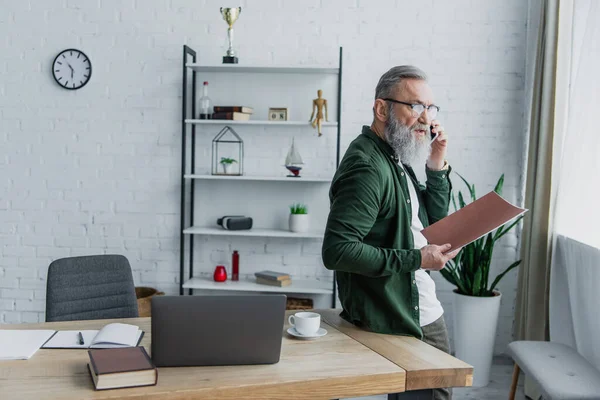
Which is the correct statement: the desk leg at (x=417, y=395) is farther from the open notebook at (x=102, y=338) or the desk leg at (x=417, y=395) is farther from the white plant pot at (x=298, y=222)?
the white plant pot at (x=298, y=222)

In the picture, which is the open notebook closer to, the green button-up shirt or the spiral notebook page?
the spiral notebook page

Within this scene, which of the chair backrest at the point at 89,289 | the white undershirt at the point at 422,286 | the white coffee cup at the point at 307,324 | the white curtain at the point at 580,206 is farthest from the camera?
the white curtain at the point at 580,206

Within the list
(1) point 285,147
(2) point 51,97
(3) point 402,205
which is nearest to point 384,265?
(3) point 402,205

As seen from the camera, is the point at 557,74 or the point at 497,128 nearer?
the point at 557,74

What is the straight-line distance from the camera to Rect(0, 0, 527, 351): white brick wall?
4.11 m

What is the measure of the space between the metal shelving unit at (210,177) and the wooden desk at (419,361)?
194 cm

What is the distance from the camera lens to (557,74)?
3352 mm

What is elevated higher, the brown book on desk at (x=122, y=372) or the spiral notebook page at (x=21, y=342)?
the brown book on desk at (x=122, y=372)

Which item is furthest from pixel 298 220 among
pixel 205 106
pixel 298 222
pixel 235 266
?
pixel 205 106

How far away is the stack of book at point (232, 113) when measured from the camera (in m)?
3.94

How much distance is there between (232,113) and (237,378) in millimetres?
2553

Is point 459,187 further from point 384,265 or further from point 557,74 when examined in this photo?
point 384,265

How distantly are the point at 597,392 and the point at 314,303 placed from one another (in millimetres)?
2153

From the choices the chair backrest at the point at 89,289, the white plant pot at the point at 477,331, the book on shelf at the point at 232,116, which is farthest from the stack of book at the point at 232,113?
the white plant pot at the point at 477,331
